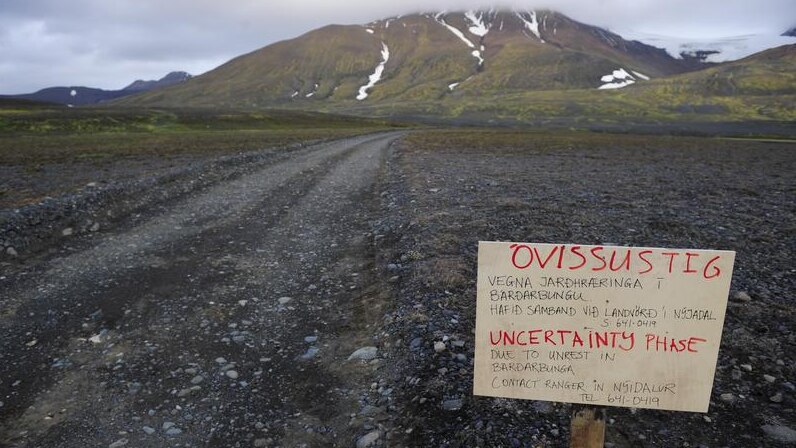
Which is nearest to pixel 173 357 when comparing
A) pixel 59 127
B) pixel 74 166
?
pixel 74 166

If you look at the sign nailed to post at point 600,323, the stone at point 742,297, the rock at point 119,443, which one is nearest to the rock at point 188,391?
the rock at point 119,443

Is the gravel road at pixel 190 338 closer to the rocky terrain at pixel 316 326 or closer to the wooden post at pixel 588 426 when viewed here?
the rocky terrain at pixel 316 326

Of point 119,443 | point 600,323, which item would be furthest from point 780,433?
point 119,443

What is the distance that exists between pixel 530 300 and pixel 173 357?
534 centimetres

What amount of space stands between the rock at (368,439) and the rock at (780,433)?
159 inches

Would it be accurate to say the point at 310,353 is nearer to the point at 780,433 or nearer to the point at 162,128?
the point at 780,433

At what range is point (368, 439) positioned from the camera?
5125mm

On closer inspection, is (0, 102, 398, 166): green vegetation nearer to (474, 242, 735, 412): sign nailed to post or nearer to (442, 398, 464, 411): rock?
(442, 398, 464, 411): rock

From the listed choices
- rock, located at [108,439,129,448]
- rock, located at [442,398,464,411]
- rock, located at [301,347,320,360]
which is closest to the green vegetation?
rock, located at [301,347,320,360]

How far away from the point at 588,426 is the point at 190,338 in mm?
5843

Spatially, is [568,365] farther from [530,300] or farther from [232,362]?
[232,362]

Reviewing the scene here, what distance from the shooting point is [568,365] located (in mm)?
4047

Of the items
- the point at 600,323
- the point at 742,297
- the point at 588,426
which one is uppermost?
the point at 600,323

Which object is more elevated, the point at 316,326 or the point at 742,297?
the point at 742,297
